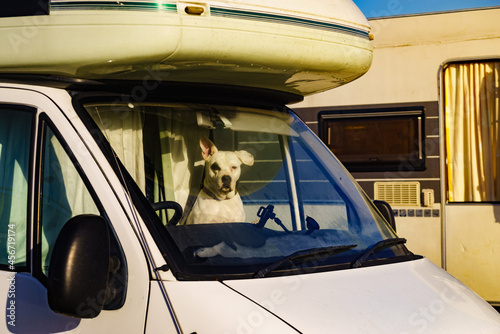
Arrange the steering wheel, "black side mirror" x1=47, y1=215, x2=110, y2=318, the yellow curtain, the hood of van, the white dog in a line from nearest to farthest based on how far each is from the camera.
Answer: "black side mirror" x1=47, y1=215, x2=110, y2=318, the hood of van, the steering wheel, the white dog, the yellow curtain

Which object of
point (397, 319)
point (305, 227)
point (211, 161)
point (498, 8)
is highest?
point (498, 8)

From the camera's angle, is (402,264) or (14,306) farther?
(402,264)

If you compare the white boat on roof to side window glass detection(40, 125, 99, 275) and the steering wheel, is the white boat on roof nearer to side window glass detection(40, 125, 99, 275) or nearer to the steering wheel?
side window glass detection(40, 125, 99, 275)

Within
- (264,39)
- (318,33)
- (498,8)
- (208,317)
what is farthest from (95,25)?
(498,8)

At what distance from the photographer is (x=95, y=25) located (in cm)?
265

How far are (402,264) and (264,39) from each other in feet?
3.36

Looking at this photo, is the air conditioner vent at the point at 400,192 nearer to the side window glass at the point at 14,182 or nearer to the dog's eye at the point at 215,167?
the dog's eye at the point at 215,167

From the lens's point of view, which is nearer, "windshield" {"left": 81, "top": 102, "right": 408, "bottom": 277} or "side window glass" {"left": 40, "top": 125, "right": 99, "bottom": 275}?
"side window glass" {"left": 40, "top": 125, "right": 99, "bottom": 275}

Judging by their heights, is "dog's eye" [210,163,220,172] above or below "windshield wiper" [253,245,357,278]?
above

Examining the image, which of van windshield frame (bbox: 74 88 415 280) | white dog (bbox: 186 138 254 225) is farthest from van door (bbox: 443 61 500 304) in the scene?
white dog (bbox: 186 138 254 225)

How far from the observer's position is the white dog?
124 inches

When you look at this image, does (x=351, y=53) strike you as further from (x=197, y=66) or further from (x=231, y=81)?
(x=197, y=66)

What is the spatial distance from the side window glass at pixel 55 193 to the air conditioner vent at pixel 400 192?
16.0ft

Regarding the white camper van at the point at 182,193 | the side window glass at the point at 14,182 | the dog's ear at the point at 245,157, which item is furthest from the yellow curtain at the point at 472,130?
the side window glass at the point at 14,182
